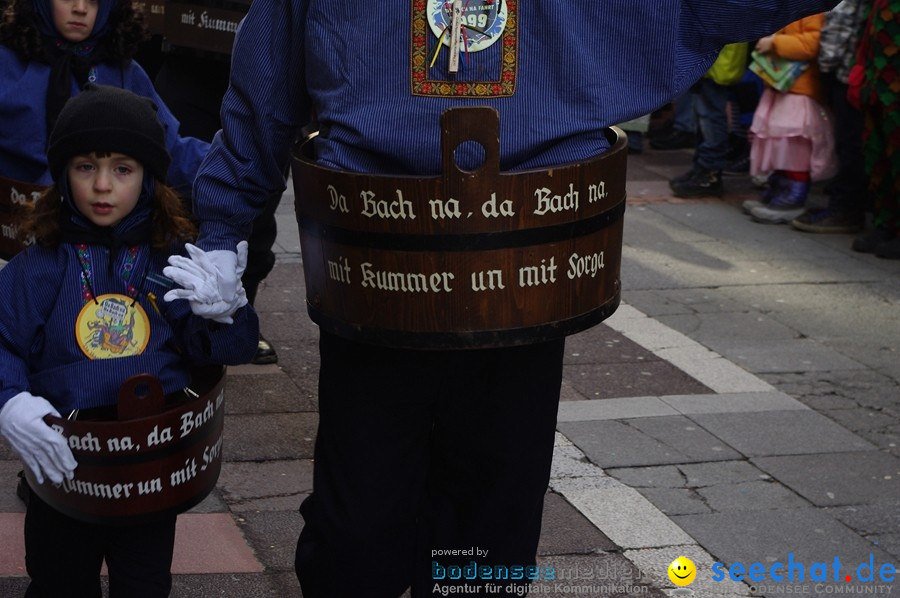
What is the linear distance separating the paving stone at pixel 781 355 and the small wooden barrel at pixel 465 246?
132 inches

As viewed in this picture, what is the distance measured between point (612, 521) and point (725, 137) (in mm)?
5519

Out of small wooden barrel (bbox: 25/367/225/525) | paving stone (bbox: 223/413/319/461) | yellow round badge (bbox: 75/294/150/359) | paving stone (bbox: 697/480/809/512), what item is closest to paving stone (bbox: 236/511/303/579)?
paving stone (bbox: 223/413/319/461)

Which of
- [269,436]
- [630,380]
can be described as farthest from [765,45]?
[269,436]

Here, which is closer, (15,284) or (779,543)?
(15,284)

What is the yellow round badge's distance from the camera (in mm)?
2900

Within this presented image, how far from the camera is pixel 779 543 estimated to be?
391 cm

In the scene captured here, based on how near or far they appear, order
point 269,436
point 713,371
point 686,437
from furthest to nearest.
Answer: point 713,371, point 686,437, point 269,436

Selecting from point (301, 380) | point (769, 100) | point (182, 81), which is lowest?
point (301, 380)

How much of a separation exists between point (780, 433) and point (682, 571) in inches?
50.2

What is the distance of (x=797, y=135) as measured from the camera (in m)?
8.21

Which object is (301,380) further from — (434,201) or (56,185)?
(434,201)

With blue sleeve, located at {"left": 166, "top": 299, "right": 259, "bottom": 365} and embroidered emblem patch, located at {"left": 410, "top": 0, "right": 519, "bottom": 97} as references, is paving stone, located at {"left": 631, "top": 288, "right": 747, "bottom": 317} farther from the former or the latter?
embroidered emblem patch, located at {"left": 410, "top": 0, "right": 519, "bottom": 97}

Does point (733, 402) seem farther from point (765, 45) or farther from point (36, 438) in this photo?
point (765, 45)

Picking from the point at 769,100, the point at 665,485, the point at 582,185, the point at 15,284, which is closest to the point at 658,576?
the point at 665,485
